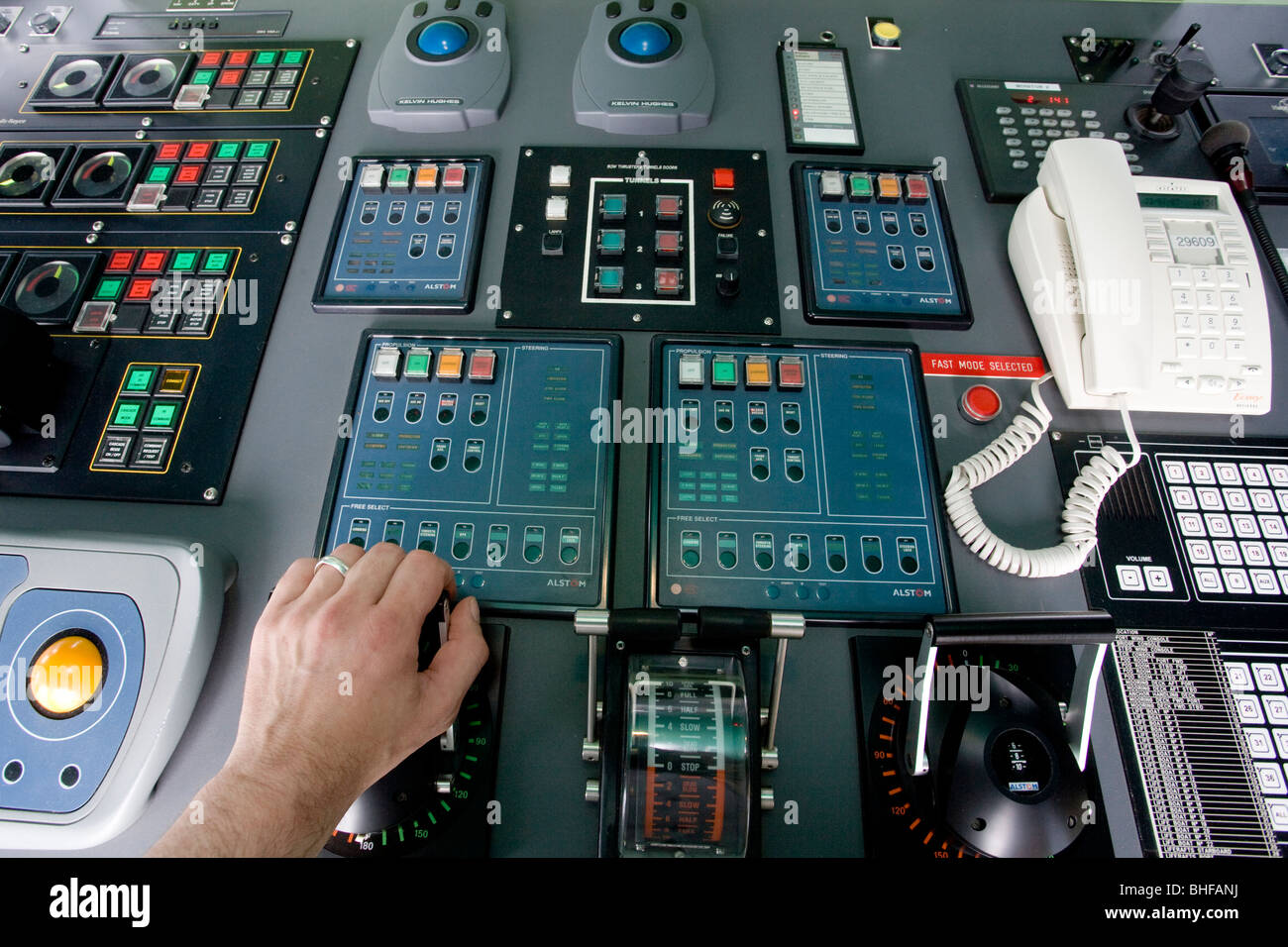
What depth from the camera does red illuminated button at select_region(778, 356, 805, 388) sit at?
121 centimetres

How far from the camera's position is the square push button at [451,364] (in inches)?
47.6

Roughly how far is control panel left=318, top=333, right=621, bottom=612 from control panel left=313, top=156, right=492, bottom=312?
101 millimetres

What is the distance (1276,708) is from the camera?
100cm

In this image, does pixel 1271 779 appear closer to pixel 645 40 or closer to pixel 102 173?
pixel 645 40

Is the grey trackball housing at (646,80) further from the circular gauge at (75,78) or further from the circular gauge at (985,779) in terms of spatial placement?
the circular gauge at (985,779)

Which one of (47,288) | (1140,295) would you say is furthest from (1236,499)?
(47,288)

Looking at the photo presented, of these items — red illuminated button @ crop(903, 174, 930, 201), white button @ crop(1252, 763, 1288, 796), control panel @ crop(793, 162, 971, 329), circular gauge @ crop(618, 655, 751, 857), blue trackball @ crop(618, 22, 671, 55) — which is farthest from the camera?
blue trackball @ crop(618, 22, 671, 55)

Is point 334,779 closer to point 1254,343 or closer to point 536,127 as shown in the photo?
point 536,127

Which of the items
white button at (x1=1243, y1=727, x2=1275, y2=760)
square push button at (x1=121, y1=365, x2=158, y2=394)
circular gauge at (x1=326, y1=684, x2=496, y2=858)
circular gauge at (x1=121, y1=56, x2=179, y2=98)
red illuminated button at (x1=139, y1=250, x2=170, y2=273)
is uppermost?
circular gauge at (x1=121, y1=56, x2=179, y2=98)

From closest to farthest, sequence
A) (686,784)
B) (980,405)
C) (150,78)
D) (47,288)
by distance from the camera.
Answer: (686,784) → (980,405) → (47,288) → (150,78)

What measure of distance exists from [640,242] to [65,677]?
1123 mm

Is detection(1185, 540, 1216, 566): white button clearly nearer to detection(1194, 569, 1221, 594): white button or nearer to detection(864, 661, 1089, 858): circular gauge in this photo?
detection(1194, 569, 1221, 594): white button

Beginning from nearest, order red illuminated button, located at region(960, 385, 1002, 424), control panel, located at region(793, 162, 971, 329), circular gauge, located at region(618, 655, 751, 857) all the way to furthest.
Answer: circular gauge, located at region(618, 655, 751, 857) → red illuminated button, located at region(960, 385, 1002, 424) → control panel, located at region(793, 162, 971, 329)

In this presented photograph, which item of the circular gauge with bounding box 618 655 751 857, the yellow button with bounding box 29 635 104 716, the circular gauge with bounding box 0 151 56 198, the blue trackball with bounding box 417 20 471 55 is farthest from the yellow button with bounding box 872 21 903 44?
the yellow button with bounding box 29 635 104 716
